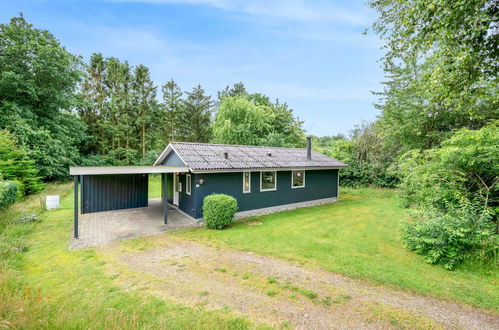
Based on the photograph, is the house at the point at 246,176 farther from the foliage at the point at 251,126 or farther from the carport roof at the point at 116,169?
the foliage at the point at 251,126

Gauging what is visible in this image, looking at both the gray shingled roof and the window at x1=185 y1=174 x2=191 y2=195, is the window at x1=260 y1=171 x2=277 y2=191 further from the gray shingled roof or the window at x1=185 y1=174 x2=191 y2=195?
the window at x1=185 y1=174 x2=191 y2=195

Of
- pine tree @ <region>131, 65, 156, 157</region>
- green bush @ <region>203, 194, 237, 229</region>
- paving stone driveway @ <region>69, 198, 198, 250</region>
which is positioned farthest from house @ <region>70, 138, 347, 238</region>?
pine tree @ <region>131, 65, 156, 157</region>

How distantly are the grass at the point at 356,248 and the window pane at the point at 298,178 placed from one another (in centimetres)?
145

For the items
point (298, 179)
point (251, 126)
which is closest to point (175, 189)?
point (298, 179)

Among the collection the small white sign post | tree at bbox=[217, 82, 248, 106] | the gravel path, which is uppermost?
tree at bbox=[217, 82, 248, 106]

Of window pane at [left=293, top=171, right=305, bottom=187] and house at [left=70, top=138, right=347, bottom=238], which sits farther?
window pane at [left=293, top=171, right=305, bottom=187]

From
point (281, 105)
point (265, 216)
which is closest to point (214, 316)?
point (265, 216)

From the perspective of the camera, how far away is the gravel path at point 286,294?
349 cm

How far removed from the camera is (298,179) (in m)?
12.4

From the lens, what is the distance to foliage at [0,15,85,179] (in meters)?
16.4

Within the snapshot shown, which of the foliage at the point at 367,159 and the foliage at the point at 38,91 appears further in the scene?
the foliage at the point at 367,159

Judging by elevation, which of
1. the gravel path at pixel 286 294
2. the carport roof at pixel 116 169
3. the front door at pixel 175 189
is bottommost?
the gravel path at pixel 286 294

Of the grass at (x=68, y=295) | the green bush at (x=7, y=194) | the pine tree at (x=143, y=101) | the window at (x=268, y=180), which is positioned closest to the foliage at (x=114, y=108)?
the pine tree at (x=143, y=101)

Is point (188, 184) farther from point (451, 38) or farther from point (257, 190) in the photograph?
point (451, 38)
